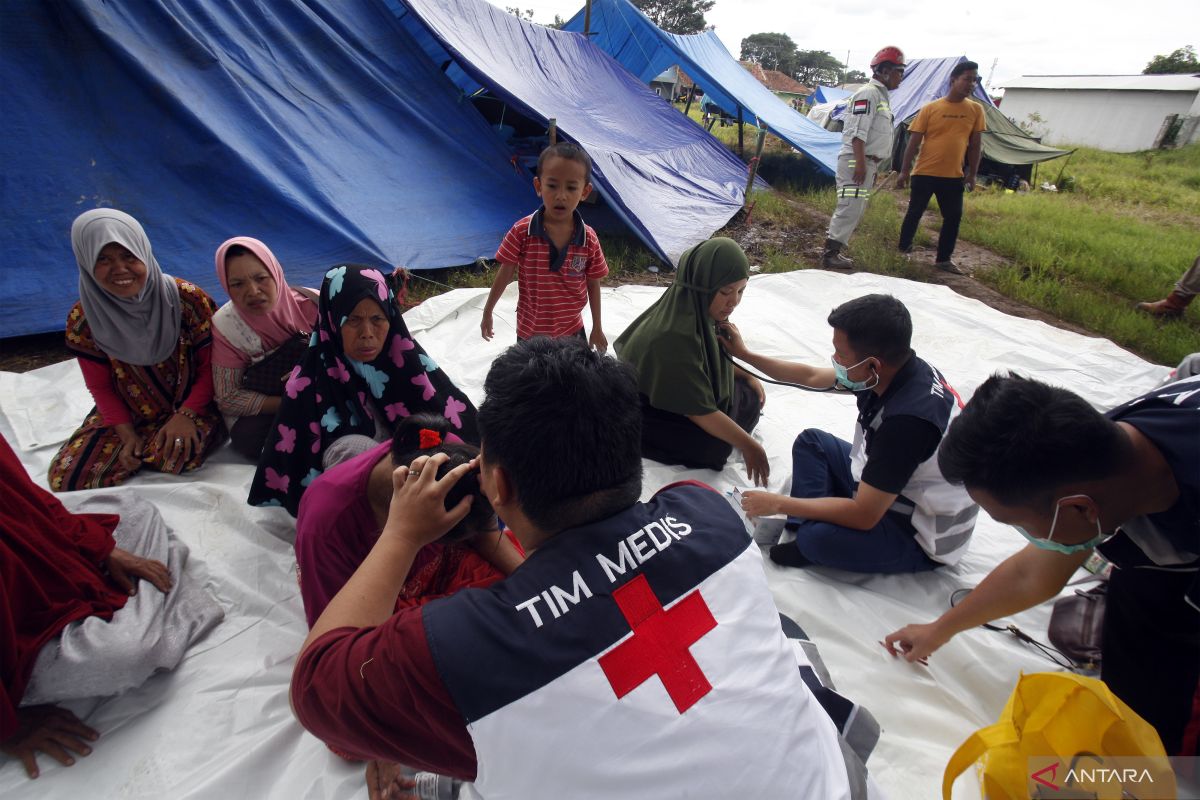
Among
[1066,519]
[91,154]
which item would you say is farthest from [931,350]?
[91,154]

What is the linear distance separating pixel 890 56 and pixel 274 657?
18.0 ft

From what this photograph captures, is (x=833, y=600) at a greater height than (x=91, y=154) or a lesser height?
lesser

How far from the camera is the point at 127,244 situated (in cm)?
192

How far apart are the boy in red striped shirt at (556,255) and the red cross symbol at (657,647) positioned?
192 centimetres

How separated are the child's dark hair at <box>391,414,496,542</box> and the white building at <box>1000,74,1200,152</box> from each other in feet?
80.7

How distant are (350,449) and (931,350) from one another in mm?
3294

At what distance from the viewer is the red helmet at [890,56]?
450 centimetres

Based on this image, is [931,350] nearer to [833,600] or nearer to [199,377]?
[833,600]

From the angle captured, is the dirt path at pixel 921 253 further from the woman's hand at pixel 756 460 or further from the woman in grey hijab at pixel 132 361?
the woman in grey hijab at pixel 132 361

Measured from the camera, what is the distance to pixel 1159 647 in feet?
4.10

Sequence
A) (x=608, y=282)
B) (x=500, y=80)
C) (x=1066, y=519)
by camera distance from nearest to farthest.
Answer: (x=1066, y=519) → (x=608, y=282) → (x=500, y=80)

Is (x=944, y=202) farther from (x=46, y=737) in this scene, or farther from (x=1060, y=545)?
(x=46, y=737)

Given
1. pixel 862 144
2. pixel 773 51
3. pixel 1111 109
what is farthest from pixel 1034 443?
pixel 773 51

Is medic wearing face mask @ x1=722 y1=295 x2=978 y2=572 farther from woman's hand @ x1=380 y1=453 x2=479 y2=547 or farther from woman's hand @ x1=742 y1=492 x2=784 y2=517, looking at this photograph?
woman's hand @ x1=380 y1=453 x2=479 y2=547
